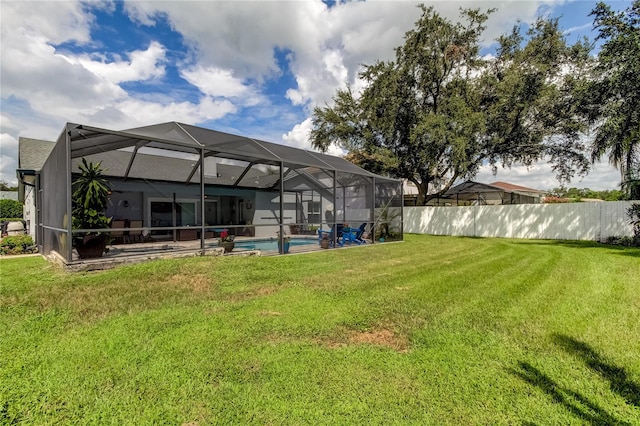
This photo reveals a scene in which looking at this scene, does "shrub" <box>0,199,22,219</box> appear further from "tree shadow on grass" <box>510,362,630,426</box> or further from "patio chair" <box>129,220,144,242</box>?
"tree shadow on grass" <box>510,362,630,426</box>

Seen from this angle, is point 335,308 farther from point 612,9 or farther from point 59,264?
point 612,9

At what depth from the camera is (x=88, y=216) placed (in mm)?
6668

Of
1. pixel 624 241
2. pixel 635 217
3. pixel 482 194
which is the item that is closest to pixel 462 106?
pixel 482 194

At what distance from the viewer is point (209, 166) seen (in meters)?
11.2

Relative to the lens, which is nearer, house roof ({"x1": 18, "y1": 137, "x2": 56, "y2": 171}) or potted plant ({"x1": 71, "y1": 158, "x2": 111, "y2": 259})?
potted plant ({"x1": 71, "y1": 158, "x2": 111, "y2": 259})

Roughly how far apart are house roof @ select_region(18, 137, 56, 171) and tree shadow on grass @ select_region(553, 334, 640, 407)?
15209 mm

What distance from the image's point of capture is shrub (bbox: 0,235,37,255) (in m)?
9.29

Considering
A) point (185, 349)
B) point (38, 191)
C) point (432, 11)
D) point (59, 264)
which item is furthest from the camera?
point (432, 11)

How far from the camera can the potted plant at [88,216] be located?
6523mm

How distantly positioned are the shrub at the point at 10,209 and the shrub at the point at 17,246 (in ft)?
56.3

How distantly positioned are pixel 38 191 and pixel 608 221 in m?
20.6

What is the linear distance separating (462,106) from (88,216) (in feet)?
52.6

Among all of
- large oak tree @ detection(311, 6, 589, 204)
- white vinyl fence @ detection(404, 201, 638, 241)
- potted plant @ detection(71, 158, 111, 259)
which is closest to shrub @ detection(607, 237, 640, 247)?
white vinyl fence @ detection(404, 201, 638, 241)

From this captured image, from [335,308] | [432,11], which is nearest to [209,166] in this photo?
[335,308]
